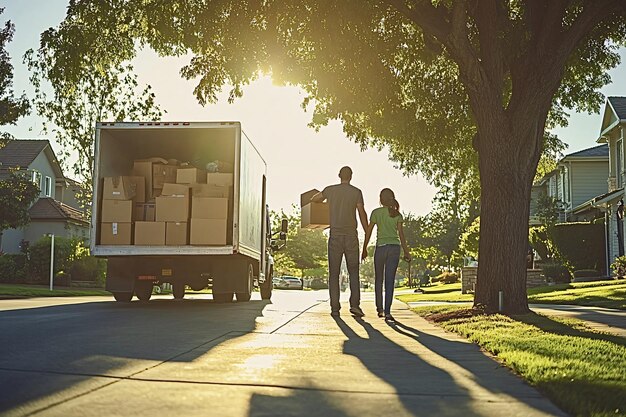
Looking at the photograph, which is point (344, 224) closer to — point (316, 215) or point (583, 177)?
point (316, 215)

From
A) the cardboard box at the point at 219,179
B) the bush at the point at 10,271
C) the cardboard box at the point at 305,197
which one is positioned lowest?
the bush at the point at 10,271

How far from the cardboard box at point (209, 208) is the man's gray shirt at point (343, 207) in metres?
2.86

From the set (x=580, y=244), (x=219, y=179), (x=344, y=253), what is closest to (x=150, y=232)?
(x=219, y=179)

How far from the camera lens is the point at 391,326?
10945mm

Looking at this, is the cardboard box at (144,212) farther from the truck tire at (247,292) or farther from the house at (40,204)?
the house at (40,204)

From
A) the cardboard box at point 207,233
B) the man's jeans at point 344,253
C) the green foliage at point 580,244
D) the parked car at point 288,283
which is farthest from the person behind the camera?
the parked car at point 288,283

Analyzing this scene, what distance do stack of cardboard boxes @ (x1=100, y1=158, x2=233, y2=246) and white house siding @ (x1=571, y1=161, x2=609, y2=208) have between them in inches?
1284

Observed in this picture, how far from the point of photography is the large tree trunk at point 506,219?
12.3 meters

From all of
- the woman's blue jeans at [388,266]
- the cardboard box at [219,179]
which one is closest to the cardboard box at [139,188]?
the cardboard box at [219,179]

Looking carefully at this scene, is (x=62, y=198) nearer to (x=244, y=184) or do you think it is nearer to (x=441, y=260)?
(x=441, y=260)

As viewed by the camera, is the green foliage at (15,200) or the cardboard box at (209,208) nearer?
the cardboard box at (209,208)

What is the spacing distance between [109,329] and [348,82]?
9.01 meters

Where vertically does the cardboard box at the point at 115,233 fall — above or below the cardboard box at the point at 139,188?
below

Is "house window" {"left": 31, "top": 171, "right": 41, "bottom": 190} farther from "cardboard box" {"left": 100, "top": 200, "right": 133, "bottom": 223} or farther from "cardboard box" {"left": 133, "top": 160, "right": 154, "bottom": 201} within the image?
"cardboard box" {"left": 100, "top": 200, "right": 133, "bottom": 223}
